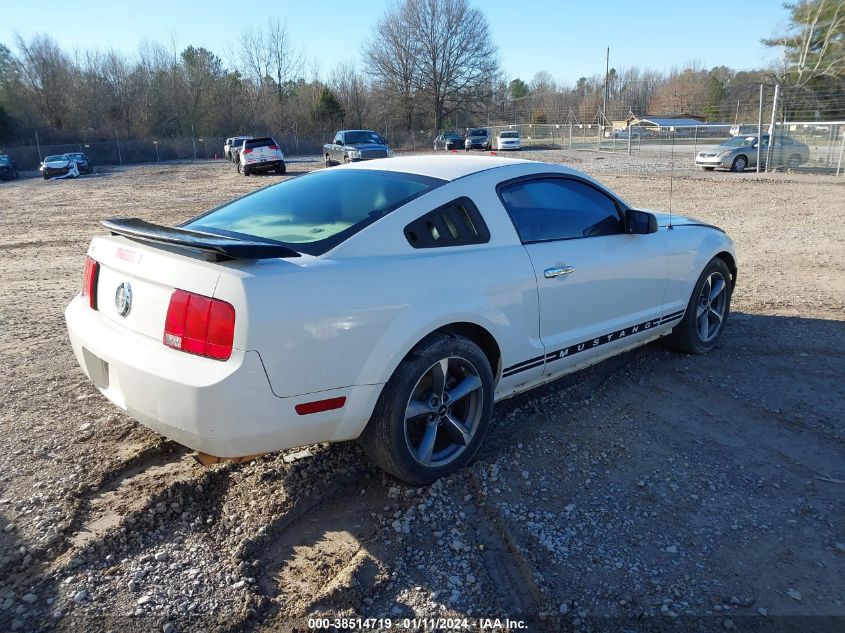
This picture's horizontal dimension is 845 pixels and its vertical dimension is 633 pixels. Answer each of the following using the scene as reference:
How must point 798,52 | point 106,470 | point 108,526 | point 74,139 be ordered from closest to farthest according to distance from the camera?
point 108,526, point 106,470, point 798,52, point 74,139

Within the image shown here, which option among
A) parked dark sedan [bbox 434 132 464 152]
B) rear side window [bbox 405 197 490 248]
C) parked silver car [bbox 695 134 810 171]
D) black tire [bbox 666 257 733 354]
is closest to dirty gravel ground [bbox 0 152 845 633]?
black tire [bbox 666 257 733 354]

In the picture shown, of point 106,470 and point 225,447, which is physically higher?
point 225,447

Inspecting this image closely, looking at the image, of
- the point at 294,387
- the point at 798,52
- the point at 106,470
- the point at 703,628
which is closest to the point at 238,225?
the point at 294,387

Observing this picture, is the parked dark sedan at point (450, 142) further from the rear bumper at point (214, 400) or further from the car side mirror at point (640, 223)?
the rear bumper at point (214, 400)

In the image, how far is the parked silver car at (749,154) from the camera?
2284cm

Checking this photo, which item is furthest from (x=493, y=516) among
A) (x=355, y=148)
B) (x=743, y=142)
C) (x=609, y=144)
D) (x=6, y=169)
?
(x=609, y=144)

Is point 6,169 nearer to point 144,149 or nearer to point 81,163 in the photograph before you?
point 81,163

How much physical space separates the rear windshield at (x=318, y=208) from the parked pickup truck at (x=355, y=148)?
2331 cm

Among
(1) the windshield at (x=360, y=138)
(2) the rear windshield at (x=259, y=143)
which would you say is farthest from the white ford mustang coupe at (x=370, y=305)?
(2) the rear windshield at (x=259, y=143)

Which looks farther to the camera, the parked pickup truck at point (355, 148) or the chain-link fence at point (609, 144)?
the parked pickup truck at point (355, 148)

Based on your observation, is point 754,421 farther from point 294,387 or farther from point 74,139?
point 74,139

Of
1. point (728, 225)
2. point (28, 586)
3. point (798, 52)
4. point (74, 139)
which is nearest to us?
point (28, 586)

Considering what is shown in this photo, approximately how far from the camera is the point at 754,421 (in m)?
4.09

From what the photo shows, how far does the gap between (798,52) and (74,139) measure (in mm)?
56874
